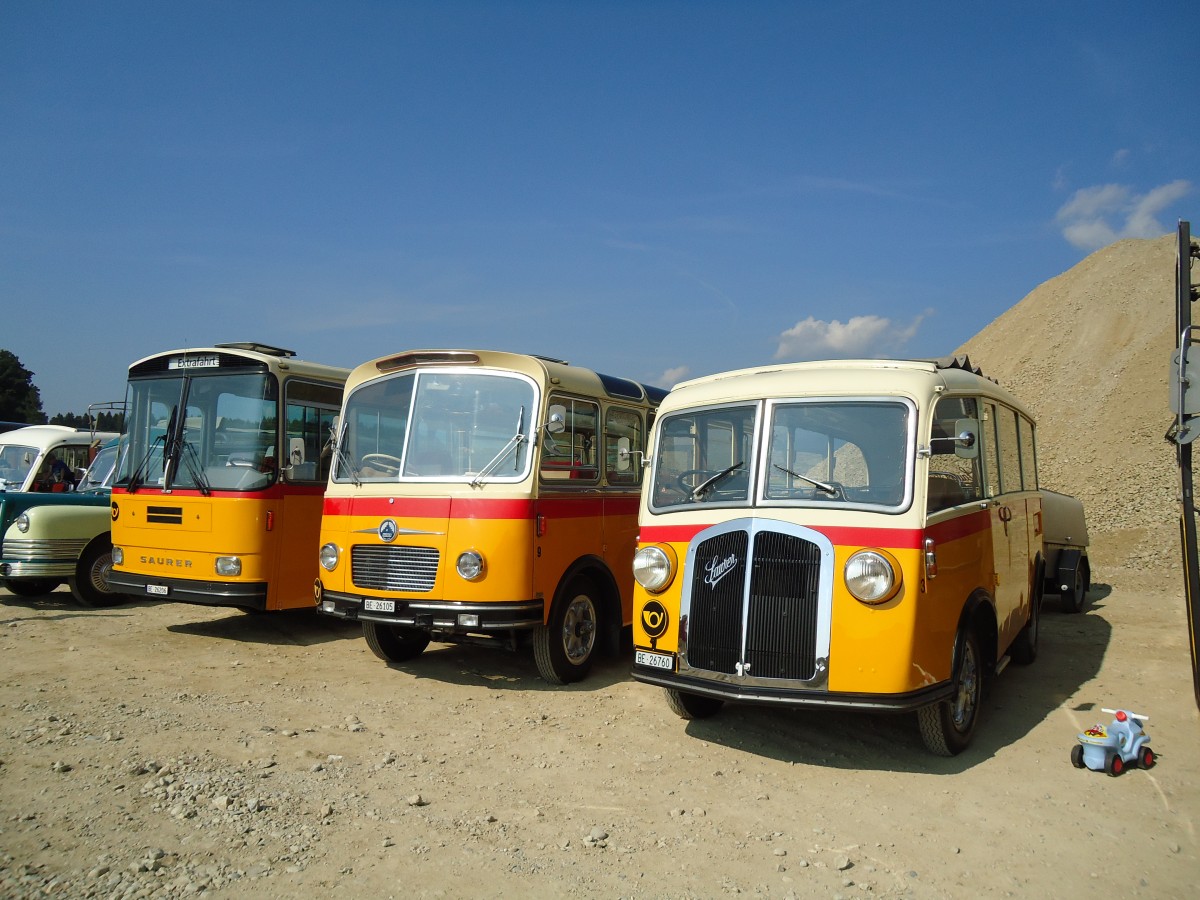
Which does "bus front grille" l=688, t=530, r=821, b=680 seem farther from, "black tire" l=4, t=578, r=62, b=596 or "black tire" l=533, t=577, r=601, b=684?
"black tire" l=4, t=578, r=62, b=596

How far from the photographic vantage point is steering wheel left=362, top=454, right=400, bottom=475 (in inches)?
316

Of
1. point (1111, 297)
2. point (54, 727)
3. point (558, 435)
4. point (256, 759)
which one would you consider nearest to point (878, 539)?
point (558, 435)

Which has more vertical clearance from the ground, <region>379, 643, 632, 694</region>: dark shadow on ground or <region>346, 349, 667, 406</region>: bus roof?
<region>346, 349, 667, 406</region>: bus roof

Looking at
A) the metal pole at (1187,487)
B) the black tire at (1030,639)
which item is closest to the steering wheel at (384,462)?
the black tire at (1030,639)

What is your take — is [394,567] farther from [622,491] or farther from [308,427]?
[308,427]

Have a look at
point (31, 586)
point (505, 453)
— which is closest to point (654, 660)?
point (505, 453)

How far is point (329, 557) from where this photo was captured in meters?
8.02

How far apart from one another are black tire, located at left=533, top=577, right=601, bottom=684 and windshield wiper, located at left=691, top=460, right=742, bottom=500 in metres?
2.04

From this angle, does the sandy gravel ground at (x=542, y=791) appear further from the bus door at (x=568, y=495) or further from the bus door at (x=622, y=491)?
the bus door at (x=622, y=491)

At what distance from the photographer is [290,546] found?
30.8 feet

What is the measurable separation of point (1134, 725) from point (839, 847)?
8.74 feet

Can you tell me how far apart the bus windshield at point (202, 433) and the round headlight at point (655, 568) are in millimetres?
4799

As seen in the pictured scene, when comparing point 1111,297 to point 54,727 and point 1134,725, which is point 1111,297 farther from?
point 54,727

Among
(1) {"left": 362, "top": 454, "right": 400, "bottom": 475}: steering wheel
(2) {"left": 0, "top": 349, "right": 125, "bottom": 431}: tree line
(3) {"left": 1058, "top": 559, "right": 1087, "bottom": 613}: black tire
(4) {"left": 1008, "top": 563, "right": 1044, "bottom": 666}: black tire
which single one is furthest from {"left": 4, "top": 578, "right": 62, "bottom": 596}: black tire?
(2) {"left": 0, "top": 349, "right": 125, "bottom": 431}: tree line
